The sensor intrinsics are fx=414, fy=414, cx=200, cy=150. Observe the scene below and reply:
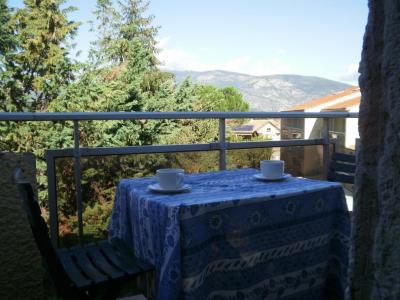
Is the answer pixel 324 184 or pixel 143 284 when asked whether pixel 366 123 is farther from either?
pixel 143 284

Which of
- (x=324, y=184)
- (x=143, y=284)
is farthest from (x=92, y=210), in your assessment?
(x=324, y=184)

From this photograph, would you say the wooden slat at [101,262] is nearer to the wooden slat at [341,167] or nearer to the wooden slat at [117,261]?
the wooden slat at [117,261]

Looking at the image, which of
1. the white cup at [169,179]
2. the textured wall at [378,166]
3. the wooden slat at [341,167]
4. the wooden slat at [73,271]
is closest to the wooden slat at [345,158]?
the wooden slat at [341,167]

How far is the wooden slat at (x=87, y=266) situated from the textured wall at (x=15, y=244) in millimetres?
501

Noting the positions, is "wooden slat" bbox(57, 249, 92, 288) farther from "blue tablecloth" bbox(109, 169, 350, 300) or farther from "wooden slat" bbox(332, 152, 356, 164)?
"wooden slat" bbox(332, 152, 356, 164)

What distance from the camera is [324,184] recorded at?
205 centimetres

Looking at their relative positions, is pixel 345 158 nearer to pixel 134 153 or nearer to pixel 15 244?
pixel 134 153

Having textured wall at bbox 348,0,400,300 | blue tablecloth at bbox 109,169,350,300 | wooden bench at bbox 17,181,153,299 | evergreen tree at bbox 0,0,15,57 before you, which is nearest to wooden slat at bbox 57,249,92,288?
wooden bench at bbox 17,181,153,299

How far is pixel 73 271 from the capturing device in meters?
1.83

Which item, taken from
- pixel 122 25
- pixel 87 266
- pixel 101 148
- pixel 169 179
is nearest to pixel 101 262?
pixel 87 266

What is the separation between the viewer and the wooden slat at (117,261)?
1.78 metres

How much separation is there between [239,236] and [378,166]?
1.20m

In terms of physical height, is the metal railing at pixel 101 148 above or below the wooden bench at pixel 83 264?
above

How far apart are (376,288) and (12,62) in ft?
63.6
